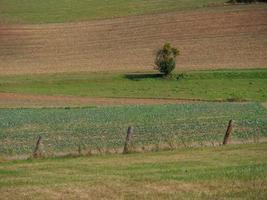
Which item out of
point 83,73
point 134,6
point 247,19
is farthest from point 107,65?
point 134,6

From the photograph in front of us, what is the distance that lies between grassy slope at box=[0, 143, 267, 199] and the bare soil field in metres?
55.2

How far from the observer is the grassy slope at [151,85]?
57.4 meters

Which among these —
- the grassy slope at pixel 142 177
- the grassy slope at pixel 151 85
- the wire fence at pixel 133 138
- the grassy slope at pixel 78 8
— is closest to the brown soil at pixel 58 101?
the grassy slope at pixel 151 85

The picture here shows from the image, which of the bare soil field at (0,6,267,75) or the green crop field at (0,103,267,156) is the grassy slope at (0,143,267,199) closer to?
the green crop field at (0,103,267,156)

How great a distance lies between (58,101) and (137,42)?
106 ft

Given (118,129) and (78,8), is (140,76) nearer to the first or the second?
(78,8)

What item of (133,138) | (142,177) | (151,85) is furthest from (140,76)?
(142,177)

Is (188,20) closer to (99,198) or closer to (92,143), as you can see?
(92,143)

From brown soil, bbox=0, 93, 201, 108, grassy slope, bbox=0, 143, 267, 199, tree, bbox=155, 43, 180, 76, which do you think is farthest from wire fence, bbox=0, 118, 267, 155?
tree, bbox=155, 43, 180, 76

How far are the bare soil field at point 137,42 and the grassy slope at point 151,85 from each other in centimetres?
451

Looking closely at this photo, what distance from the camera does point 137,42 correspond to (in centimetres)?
8350

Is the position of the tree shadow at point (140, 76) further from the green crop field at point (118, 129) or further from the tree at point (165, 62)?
the green crop field at point (118, 129)

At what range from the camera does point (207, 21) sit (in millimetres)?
88312

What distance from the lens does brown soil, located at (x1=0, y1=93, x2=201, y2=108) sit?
50281 millimetres
